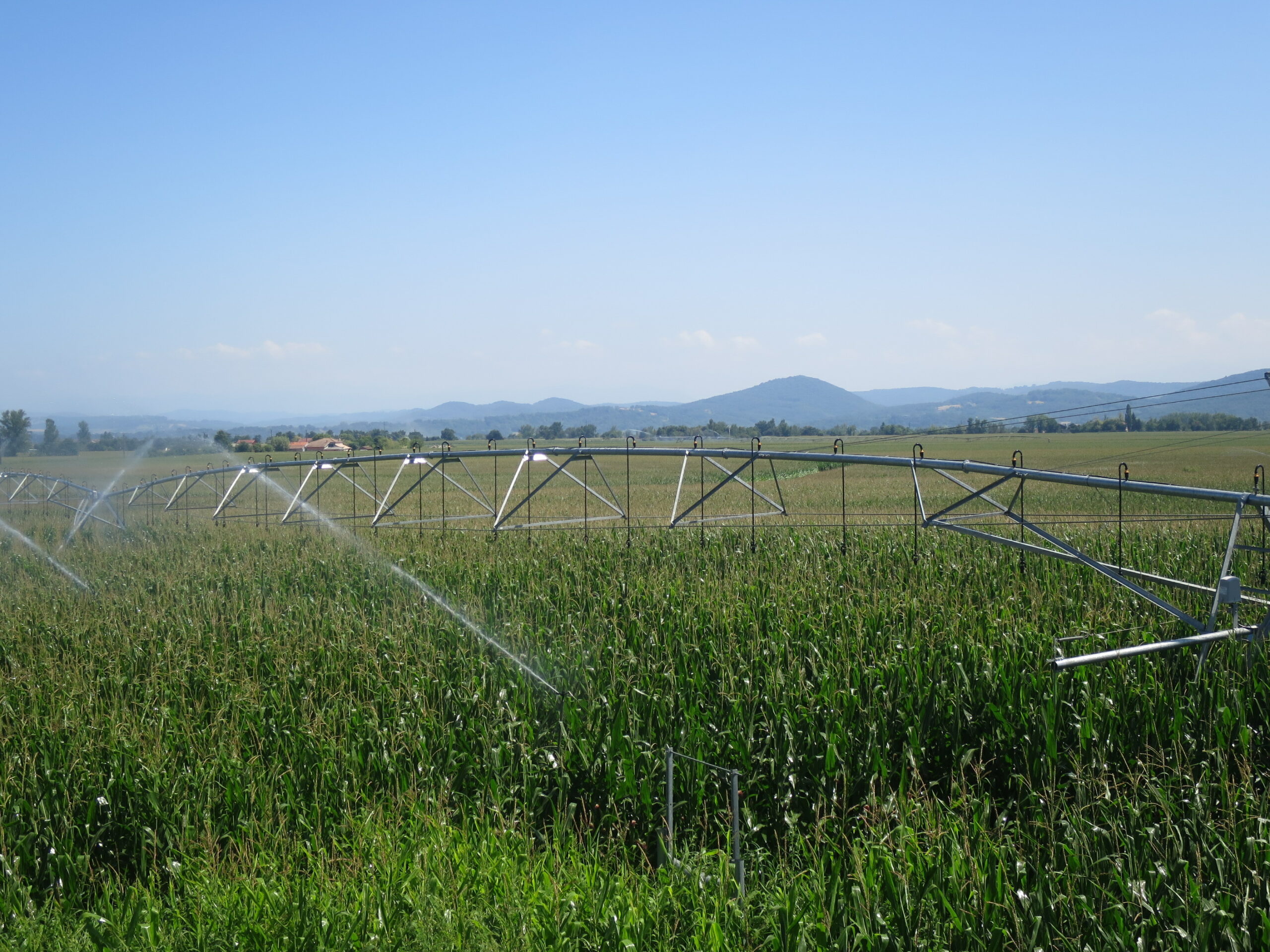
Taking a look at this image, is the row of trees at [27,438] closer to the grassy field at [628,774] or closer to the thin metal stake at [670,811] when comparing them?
the grassy field at [628,774]

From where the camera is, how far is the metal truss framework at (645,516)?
10.6 meters

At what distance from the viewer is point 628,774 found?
275 inches

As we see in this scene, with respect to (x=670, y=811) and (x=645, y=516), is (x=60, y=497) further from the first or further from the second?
(x=670, y=811)

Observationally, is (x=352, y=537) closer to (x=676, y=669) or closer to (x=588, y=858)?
(x=676, y=669)

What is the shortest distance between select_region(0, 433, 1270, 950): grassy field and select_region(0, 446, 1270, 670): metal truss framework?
Result: 67 cm

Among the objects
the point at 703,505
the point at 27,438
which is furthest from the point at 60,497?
the point at 703,505

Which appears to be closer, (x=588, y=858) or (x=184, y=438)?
(x=588, y=858)

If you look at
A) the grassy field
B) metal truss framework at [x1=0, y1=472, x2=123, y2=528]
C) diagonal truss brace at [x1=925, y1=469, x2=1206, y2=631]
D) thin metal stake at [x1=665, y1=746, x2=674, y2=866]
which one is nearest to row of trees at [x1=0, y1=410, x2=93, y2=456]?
metal truss framework at [x1=0, y1=472, x2=123, y2=528]

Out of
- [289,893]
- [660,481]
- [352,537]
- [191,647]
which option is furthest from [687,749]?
[660,481]

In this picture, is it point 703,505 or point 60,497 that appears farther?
point 60,497

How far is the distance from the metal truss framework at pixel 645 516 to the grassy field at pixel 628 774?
67 centimetres

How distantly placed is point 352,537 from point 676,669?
14346 millimetres

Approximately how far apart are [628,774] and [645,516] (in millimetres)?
22695

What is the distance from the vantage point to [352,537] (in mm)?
22031
